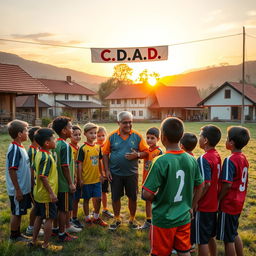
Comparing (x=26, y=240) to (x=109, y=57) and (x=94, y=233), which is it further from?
(x=109, y=57)

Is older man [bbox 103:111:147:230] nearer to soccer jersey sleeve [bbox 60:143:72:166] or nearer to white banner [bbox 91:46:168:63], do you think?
soccer jersey sleeve [bbox 60:143:72:166]

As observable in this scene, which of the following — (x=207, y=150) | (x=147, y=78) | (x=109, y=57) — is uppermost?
(x=147, y=78)

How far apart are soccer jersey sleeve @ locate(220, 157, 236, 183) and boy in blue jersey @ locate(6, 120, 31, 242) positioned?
267 centimetres

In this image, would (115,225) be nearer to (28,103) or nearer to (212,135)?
(212,135)

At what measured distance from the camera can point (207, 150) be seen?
310 centimetres

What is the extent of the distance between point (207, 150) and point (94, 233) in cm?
227

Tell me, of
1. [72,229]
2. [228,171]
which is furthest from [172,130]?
[72,229]

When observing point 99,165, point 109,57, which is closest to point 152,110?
point 109,57

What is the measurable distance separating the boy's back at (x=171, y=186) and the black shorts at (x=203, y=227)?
0.48 m

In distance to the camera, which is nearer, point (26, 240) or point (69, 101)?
point (26, 240)

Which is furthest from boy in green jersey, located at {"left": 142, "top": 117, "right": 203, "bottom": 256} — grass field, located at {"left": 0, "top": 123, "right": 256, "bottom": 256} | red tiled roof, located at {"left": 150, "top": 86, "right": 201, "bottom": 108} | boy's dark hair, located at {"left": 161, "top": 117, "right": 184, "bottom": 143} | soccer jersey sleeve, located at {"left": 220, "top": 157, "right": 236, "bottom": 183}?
red tiled roof, located at {"left": 150, "top": 86, "right": 201, "bottom": 108}

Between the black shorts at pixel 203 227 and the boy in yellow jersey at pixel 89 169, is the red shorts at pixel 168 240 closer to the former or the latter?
the black shorts at pixel 203 227

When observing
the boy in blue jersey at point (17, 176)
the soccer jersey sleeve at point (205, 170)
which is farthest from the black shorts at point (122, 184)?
the soccer jersey sleeve at point (205, 170)

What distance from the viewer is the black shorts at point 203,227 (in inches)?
115
